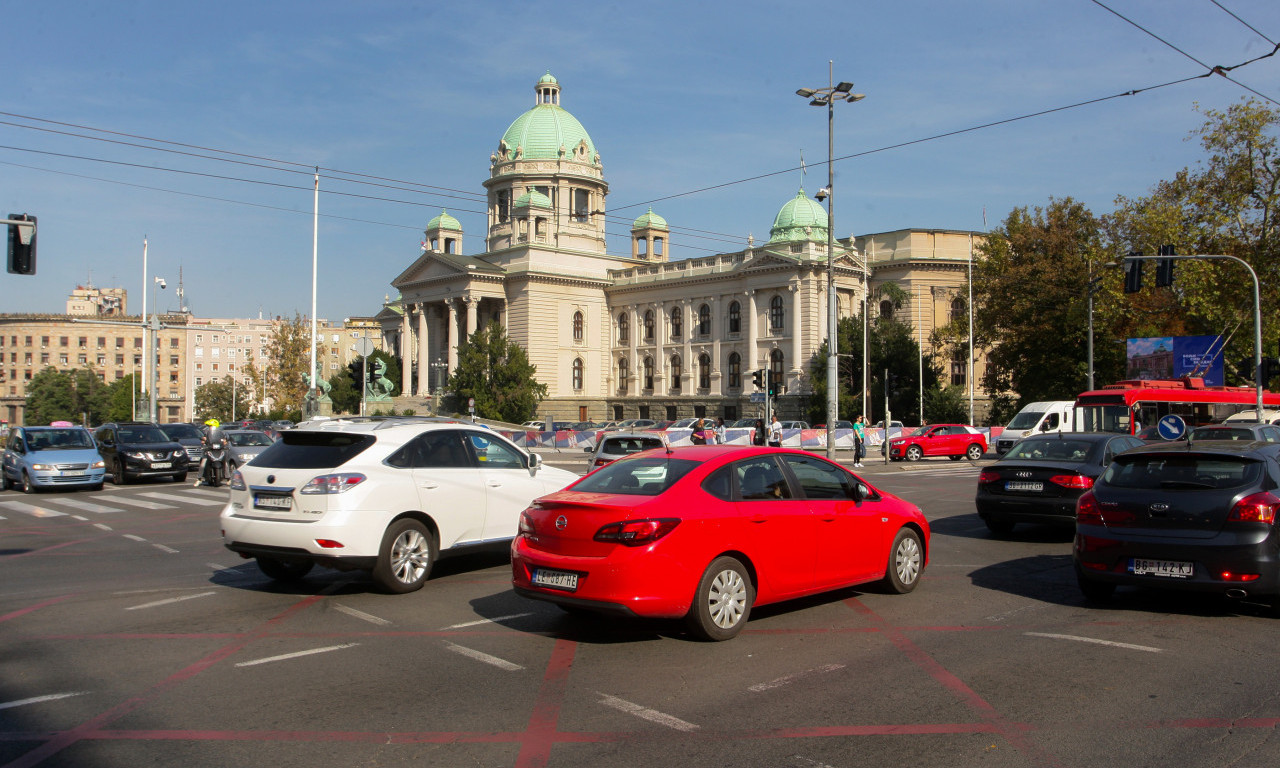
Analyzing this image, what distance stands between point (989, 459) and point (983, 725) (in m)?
40.4

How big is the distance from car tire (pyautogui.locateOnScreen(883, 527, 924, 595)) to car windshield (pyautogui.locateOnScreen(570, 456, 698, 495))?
8.56ft

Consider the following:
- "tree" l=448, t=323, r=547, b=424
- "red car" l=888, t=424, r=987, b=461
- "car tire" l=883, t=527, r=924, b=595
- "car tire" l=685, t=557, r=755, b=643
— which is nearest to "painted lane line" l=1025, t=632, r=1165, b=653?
"car tire" l=883, t=527, r=924, b=595

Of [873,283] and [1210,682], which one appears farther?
[873,283]

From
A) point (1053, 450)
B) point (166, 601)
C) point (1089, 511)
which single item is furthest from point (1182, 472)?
point (166, 601)

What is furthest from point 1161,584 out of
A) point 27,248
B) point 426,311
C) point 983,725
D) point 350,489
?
point 426,311

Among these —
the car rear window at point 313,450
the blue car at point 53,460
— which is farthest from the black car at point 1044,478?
the blue car at point 53,460

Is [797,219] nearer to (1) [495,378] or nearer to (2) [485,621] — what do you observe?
(1) [495,378]

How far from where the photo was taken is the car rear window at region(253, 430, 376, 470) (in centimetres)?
943

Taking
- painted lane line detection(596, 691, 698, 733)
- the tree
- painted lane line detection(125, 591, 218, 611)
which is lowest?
painted lane line detection(125, 591, 218, 611)

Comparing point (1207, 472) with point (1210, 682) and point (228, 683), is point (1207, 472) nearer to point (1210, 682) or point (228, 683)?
point (1210, 682)

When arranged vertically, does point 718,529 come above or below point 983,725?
above

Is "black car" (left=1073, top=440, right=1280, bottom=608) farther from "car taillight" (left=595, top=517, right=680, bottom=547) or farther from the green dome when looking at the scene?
the green dome

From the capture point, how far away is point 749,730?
5.42 meters

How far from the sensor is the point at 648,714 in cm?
573
